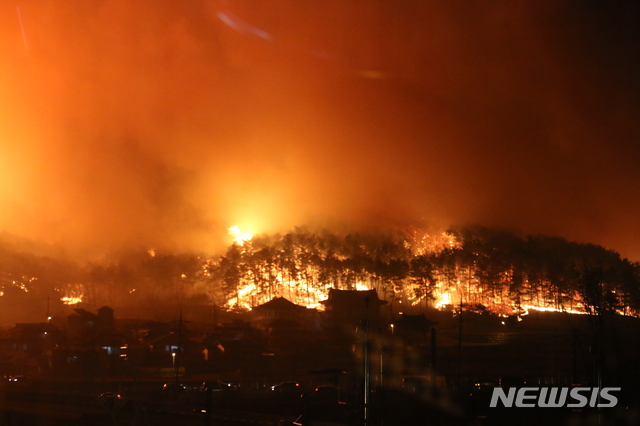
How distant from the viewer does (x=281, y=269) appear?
191 ft

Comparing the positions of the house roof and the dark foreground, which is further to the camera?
the house roof

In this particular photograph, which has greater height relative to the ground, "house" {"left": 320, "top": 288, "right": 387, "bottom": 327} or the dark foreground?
"house" {"left": 320, "top": 288, "right": 387, "bottom": 327}

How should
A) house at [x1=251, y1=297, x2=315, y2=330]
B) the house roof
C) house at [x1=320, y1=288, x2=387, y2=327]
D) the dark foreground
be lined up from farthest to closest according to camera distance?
the house roof → house at [x1=251, y1=297, x2=315, y2=330] → house at [x1=320, y1=288, x2=387, y2=327] → the dark foreground

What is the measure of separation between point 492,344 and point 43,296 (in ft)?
172

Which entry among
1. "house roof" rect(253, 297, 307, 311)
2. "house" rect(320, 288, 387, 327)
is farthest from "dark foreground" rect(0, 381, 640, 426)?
"house roof" rect(253, 297, 307, 311)

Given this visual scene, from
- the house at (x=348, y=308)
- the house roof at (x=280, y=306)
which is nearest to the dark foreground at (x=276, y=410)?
the house at (x=348, y=308)

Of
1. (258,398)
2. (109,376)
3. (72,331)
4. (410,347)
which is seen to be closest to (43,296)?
(72,331)

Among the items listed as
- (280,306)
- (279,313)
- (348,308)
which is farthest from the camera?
(280,306)

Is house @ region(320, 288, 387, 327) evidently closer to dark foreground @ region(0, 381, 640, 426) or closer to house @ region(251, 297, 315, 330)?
house @ region(251, 297, 315, 330)

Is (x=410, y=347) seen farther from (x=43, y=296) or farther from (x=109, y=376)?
(x=43, y=296)

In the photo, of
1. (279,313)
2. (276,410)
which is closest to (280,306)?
(279,313)

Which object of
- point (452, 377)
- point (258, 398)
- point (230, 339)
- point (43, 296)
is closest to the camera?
point (258, 398)

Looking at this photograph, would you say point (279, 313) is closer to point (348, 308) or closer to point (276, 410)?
point (348, 308)

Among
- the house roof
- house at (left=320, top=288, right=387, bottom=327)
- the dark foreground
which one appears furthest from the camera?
the house roof
